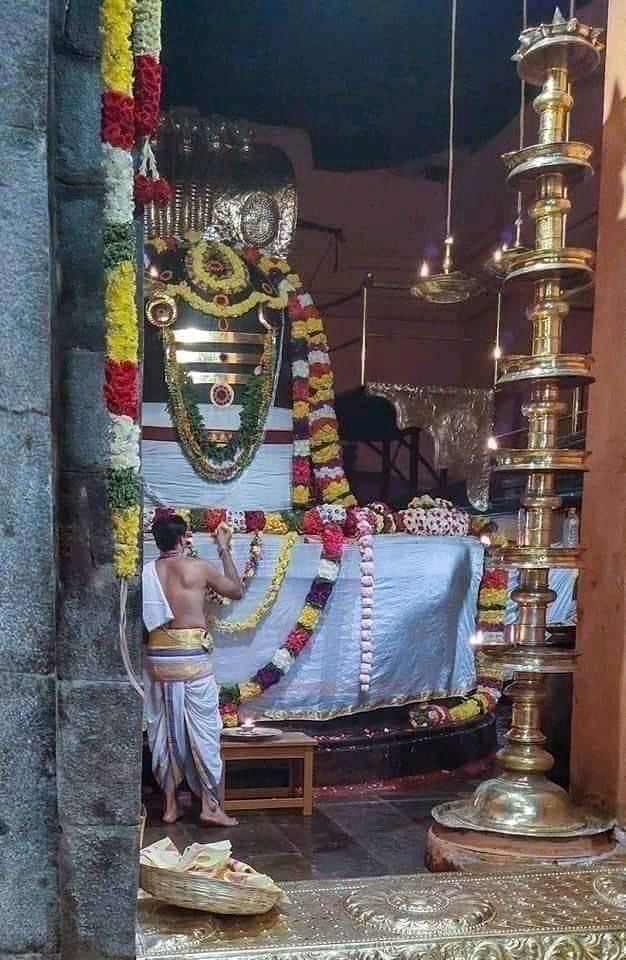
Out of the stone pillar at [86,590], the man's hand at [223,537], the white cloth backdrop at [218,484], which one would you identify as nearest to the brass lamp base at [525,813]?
the stone pillar at [86,590]

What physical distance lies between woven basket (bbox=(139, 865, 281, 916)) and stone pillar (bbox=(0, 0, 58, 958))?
48 centimetres

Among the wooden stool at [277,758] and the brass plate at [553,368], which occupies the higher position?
the brass plate at [553,368]

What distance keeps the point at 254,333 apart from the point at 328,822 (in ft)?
12.6

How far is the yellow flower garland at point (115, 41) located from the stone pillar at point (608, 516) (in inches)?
83.2

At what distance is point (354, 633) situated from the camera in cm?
580

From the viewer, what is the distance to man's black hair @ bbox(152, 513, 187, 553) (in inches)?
199

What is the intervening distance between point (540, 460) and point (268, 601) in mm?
2685

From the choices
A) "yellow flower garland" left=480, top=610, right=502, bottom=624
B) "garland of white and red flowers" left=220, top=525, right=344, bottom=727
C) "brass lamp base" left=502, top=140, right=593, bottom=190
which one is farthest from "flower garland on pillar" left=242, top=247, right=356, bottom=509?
"brass lamp base" left=502, top=140, right=593, bottom=190

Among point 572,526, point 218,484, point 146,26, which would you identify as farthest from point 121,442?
point 572,526

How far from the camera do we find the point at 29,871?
2334mm

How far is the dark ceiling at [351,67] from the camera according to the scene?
7902 millimetres

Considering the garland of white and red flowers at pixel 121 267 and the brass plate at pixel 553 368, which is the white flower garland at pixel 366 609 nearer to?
the brass plate at pixel 553 368

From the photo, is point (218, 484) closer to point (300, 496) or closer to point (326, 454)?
point (300, 496)

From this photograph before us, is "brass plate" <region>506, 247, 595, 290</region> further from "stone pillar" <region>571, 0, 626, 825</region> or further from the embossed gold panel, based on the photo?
the embossed gold panel
